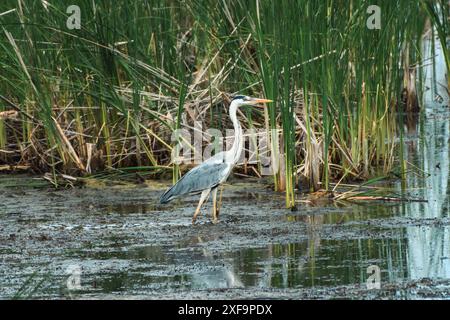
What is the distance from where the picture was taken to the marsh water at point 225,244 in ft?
21.2

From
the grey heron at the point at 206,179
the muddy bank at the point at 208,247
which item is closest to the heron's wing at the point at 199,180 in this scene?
the grey heron at the point at 206,179

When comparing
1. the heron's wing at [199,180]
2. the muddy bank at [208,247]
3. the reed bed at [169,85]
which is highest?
the reed bed at [169,85]

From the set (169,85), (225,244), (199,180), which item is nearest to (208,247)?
(225,244)

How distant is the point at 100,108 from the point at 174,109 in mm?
692

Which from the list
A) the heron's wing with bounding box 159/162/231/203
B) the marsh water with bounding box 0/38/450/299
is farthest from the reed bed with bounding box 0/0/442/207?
the heron's wing with bounding box 159/162/231/203

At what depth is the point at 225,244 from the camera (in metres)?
7.82

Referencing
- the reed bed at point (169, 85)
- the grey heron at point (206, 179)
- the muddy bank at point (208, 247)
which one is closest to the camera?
the muddy bank at point (208, 247)

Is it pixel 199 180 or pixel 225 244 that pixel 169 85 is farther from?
pixel 225 244

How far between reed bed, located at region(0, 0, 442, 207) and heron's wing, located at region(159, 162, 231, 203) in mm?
530

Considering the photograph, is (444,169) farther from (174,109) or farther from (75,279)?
(75,279)

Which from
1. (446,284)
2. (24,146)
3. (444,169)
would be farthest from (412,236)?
(24,146)

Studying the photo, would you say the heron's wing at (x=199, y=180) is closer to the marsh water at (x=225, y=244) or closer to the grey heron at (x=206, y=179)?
the grey heron at (x=206, y=179)

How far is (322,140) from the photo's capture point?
9531 mm

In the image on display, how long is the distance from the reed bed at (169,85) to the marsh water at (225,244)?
36 centimetres
